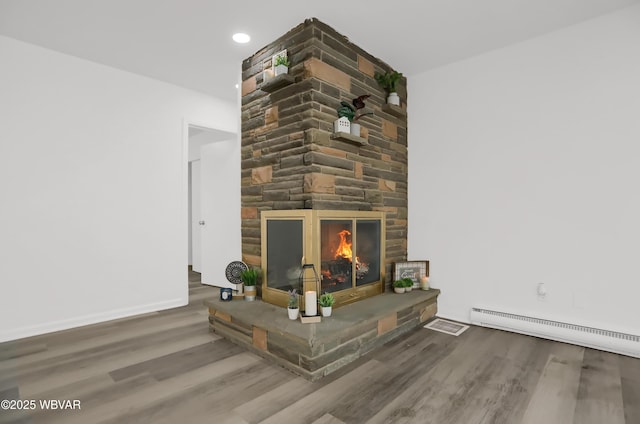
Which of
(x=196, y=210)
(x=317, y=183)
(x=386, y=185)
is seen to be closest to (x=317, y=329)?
(x=317, y=183)

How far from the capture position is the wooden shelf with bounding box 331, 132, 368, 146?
266 cm

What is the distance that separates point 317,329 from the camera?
2154 millimetres

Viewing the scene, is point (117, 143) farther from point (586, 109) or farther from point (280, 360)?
point (586, 109)

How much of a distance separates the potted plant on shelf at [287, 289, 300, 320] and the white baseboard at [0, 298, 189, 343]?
2.00 m

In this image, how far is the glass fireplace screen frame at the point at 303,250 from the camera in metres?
2.52

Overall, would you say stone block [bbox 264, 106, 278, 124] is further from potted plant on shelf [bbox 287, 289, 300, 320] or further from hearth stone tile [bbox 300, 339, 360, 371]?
hearth stone tile [bbox 300, 339, 360, 371]

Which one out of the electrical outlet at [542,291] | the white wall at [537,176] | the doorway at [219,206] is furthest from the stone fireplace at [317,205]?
the doorway at [219,206]

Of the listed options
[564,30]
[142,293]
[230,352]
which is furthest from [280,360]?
[564,30]

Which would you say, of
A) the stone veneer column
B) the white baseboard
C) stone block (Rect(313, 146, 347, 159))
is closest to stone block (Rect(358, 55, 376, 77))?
the stone veneer column

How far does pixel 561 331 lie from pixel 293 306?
2.15 m

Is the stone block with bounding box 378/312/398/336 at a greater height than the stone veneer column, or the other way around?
the stone veneer column

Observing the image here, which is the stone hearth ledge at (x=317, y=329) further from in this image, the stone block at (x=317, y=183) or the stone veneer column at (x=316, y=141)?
the stone block at (x=317, y=183)

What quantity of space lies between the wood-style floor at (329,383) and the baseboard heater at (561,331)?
0.24ft

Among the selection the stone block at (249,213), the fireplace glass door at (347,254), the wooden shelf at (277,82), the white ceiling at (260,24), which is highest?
the white ceiling at (260,24)
